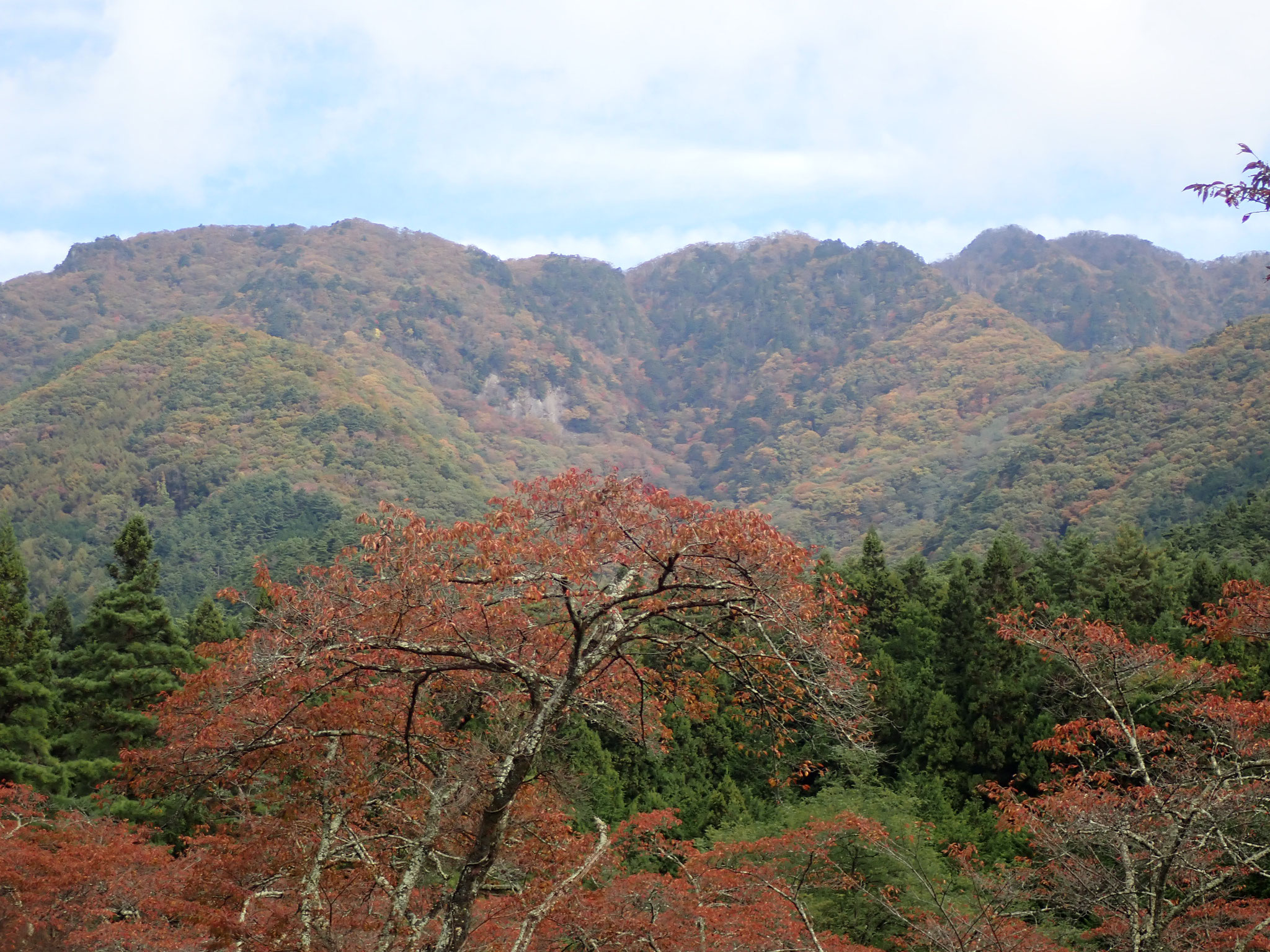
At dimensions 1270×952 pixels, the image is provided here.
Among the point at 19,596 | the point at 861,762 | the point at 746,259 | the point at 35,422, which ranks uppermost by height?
the point at 746,259

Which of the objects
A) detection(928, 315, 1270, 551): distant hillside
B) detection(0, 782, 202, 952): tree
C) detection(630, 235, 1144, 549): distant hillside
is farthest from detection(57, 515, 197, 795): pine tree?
detection(630, 235, 1144, 549): distant hillside

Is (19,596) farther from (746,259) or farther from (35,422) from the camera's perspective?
(746,259)

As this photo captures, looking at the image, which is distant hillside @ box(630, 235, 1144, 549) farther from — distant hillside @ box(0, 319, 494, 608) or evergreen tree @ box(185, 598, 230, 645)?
evergreen tree @ box(185, 598, 230, 645)

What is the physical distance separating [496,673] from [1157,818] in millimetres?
7719

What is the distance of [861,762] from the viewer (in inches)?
866

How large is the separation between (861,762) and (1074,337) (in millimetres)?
134998

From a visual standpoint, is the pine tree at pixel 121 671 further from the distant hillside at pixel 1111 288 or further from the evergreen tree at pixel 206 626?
the distant hillside at pixel 1111 288

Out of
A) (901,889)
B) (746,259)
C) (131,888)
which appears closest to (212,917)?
(131,888)

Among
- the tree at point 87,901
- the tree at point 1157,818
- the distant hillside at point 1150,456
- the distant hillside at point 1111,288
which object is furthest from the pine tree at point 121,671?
the distant hillside at point 1111,288

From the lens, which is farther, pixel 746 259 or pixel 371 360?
pixel 746 259

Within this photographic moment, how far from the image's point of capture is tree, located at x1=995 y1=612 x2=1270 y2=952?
27.4ft

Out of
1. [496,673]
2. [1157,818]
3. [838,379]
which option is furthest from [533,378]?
[496,673]

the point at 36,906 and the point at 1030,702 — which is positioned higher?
the point at 36,906

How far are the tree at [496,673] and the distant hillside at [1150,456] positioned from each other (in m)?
50.5
